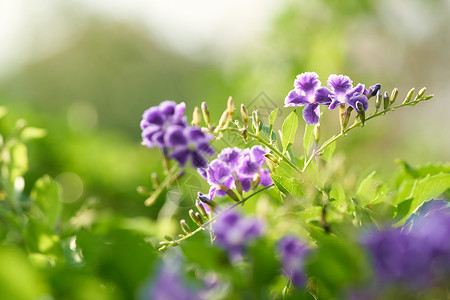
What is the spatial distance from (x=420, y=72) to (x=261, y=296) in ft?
24.9

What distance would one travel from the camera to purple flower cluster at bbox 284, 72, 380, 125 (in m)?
0.97

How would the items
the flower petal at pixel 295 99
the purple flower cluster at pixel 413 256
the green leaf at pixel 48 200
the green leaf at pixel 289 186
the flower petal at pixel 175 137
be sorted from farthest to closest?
the green leaf at pixel 48 200, the flower petal at pixel 295 99, the green leaf at pixel 289 186, the flower petal at pixel 175 137, the purple flower cluster at pixel 413 256

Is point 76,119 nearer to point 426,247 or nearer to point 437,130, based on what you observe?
point 426,247

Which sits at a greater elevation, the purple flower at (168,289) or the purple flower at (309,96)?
the purple flower at (309,96)

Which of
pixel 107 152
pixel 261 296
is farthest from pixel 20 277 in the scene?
pixel 107 152

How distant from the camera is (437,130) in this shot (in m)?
5.95

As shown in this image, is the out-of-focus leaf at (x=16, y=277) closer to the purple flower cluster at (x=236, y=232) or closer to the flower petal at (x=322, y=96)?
the purple flower cluster at (x=236, y=232)

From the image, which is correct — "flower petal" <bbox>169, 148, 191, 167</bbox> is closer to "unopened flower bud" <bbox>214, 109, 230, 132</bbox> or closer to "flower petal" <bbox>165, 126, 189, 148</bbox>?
"flower petal" <bbox>165, 126, 189, 148</bbox>

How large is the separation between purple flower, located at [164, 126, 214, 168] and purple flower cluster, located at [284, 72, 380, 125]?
25 centimetres

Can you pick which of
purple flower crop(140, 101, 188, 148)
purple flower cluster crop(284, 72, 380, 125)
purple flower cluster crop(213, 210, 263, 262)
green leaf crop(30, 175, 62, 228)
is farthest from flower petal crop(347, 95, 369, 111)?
green leaf crop(30, 175, 62, 228)

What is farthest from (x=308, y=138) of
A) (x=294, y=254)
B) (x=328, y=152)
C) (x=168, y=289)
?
(x=168, y=289)


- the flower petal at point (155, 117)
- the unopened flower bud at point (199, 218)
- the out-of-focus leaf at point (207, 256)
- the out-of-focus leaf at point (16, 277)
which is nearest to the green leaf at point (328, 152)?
the unopened flower bud at point (199, 218)

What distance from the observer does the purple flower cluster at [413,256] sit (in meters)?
0.54

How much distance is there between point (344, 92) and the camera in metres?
0.97
